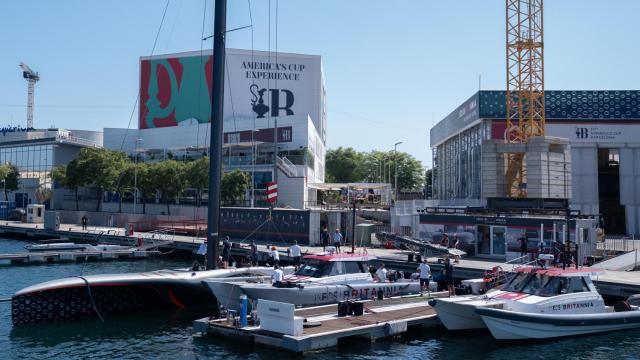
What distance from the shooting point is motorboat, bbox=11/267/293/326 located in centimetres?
2092

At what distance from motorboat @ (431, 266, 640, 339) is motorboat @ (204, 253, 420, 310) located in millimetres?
3904

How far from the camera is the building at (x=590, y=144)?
58.1 meters

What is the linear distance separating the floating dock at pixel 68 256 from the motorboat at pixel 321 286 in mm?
21396

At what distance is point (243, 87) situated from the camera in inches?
3799

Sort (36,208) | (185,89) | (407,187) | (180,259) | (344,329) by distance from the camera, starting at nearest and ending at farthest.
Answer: (344,329)
(180,259)
(36,208)
(185,89)
(407,187)

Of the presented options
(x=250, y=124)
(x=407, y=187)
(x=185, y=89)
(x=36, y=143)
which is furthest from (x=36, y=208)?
(x=407, y=187)

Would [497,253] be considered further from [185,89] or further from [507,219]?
[185,89]

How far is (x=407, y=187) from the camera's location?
123 m

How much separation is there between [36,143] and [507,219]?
7377cm

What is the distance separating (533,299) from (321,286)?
24.1 feet

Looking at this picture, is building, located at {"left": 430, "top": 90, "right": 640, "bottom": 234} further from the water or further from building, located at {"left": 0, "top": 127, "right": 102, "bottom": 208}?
building, located at {"left": 0, "top": 127, "right": 102, "bottom": 208}

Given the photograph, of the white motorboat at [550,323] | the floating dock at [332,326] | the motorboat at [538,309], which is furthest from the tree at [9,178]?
the white motorboat at [550,323]

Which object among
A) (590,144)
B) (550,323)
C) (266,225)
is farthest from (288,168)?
(550,323)

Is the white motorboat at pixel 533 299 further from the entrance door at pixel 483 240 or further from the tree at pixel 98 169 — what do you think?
the tree at pixel 98 169
